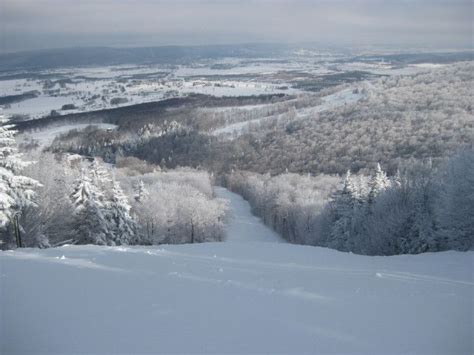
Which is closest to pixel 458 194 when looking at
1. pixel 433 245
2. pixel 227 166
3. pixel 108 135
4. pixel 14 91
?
pixel 433 245

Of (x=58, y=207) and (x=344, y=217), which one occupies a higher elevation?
(x=58, y=207)

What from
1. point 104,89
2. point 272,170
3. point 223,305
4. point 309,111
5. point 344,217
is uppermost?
point 104,89

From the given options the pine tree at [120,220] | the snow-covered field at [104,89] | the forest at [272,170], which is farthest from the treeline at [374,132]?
the pine tree at [120,220]

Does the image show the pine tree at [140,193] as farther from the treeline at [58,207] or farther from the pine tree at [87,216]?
the pine tree at [87,216]

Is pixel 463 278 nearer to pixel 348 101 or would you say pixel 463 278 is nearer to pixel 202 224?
pixel 202 224

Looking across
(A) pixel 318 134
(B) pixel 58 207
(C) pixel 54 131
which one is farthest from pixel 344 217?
(C) pixel 54 131

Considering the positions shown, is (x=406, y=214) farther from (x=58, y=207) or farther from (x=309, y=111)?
(x=309, y=111)
